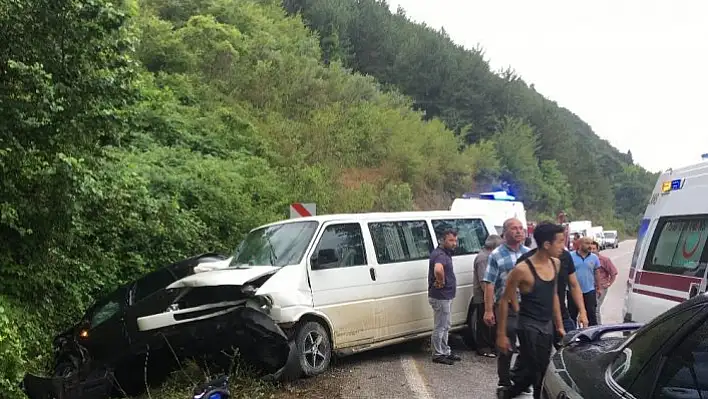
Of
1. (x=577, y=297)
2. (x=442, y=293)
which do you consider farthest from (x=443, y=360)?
(x=577, y=297)

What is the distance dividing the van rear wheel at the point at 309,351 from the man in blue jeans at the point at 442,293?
4.51ft

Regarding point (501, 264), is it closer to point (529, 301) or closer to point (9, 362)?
point (529, 301)

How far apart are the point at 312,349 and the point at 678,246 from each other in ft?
12.5

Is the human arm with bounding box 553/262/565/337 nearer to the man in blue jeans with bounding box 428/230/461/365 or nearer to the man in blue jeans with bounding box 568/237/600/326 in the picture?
the man in blue jeans with bounding box 428/230/461/365

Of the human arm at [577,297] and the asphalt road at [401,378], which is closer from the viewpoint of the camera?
the human arm at [577,297]

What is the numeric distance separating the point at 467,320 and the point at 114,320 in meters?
4.54

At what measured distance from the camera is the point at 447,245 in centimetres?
752

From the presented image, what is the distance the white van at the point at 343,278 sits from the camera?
6.63 meters

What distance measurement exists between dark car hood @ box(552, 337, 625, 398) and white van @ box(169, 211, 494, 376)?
11.3 ft

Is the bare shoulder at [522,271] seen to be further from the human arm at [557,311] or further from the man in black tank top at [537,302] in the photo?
the human arm at [557,311]

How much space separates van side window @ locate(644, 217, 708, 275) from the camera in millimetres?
5527

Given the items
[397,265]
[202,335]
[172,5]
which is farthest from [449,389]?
[172,5]

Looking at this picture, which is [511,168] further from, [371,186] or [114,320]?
[114,320]

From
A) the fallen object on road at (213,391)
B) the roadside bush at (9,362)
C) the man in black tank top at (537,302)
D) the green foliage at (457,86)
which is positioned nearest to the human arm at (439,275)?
the man in black tank top at (537,302)
